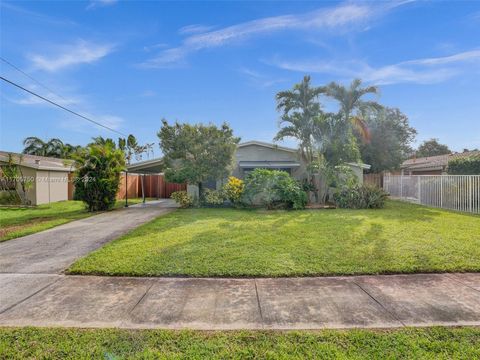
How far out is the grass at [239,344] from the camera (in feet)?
9.15

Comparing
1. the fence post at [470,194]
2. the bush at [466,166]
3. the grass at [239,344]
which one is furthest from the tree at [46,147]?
the fence post at [470,194]

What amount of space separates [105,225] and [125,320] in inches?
303

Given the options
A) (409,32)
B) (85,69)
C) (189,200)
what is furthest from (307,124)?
(85,69)

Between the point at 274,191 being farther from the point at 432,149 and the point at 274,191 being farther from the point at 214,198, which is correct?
the point at 432,149

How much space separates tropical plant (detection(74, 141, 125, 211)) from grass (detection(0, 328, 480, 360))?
1209 cm

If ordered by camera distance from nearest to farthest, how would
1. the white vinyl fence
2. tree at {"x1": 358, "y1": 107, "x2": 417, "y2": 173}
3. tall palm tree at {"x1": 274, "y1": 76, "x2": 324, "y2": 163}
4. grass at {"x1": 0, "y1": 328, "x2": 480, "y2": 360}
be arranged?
grass at {"x1": 0, "y1": 328, "x2": 480, "y2": 360} → the white vinyl fence → tall palm tree at {"x1": 274, "y1": 76, "x2": 324, "y2": 163} → tree at {"x1": 358, "y1": 107, "x2": 417, "y2": 173}

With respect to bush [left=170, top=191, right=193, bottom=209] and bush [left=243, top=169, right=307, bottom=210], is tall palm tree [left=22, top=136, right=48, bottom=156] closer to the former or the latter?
bush [left=170, top=191, right=193, bottom=209]

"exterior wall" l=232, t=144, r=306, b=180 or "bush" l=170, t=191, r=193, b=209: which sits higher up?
"exterior wall" l=232, t=144, r=306, b=180

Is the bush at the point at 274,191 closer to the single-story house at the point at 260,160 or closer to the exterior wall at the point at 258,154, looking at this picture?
the single-story house at the point at 260,160

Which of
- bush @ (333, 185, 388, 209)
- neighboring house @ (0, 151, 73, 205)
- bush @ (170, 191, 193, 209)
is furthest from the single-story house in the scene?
neighboring house @ (0, 151, 73, 205)

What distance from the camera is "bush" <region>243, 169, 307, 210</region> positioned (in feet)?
46.2

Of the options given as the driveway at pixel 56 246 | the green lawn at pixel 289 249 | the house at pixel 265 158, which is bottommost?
the driveway at pixel 56 246

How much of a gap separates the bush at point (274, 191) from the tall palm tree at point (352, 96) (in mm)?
A: 6481

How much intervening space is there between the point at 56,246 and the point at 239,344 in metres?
6.60
